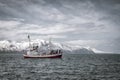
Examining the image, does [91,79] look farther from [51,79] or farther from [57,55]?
[57,55]

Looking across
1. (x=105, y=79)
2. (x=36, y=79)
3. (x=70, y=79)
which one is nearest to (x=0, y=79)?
(x=36, y=79)

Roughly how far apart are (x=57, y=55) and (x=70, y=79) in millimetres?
101877

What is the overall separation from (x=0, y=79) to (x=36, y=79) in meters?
7.59

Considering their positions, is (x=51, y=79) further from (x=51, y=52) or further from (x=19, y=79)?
(x=51, y=52)

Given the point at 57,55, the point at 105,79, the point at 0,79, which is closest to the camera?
the point at 0,79

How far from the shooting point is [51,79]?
4234cm

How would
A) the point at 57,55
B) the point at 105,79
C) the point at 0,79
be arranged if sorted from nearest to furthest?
the point at 0,79 < the point at 105,79 < the point at 57,55

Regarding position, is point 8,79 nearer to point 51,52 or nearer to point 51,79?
point 51,79

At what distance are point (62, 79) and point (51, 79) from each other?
2.42 m

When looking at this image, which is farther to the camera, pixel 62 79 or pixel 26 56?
pixel 26 56

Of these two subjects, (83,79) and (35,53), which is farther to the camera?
(35,53)

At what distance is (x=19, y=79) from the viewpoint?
41.7 metres

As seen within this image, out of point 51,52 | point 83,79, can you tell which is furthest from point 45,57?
point 83,79

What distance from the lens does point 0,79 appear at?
40969 millimetres
